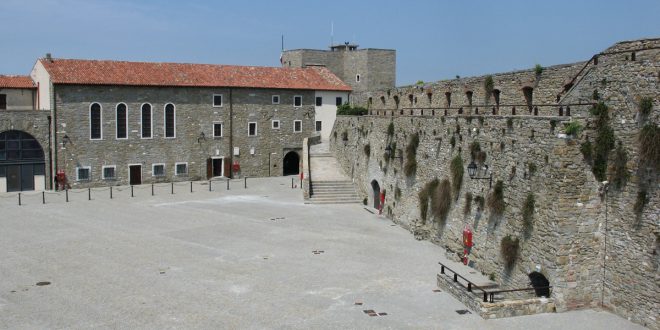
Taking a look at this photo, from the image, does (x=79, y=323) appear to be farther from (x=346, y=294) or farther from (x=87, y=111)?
(x=87, y=111)

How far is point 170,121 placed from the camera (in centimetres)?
4019

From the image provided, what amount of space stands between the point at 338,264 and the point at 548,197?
7.45m

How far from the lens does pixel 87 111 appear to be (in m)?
37.1

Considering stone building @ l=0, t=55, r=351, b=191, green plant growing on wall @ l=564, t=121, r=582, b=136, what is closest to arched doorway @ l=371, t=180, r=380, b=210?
stone building @ l=0, t=55, r=351, b=191

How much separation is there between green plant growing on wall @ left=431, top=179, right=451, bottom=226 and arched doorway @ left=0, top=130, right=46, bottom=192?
25.2 m

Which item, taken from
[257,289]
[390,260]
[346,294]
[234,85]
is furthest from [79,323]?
[234,85]

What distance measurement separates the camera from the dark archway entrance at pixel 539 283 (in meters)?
16.1

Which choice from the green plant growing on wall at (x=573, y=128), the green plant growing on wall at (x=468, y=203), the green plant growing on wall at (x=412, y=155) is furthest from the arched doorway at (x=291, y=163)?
the green plant growing on wall at (x=573, y=128)

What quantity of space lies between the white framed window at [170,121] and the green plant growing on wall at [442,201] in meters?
22.6

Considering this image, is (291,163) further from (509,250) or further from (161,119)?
(509,250)

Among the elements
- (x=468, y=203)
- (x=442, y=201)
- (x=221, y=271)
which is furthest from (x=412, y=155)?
(x=221, y=271)

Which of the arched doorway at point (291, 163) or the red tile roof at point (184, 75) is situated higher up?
the red tile roof at point (184, 75)

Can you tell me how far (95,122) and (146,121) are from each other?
322 centimetres

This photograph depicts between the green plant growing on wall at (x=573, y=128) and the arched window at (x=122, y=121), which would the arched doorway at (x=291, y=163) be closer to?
the arched window at (x=122, y=121)
